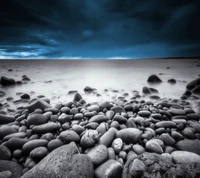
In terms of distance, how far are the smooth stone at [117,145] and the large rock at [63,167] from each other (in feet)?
1.40

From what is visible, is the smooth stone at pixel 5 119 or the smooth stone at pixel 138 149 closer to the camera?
the smooth stone at pixel 138 149

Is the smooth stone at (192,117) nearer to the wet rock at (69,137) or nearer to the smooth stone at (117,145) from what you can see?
the smooth stone at (117,145)

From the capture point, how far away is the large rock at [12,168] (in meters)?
1.31

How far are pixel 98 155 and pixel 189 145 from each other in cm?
123

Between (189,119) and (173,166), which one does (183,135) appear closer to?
(189,119)

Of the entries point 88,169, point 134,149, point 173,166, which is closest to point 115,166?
point 88,169

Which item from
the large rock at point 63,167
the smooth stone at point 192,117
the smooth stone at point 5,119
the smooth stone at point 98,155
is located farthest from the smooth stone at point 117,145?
the smooth stone at point 5,119

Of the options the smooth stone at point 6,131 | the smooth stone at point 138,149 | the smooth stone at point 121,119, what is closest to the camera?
the smooth stone at point 138,149

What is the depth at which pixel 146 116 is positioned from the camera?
2.47 metres

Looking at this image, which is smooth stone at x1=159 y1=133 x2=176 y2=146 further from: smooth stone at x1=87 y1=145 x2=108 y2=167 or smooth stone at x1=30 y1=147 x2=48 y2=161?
smooth stone at x1=30 y1=147 x2=48 y2=161

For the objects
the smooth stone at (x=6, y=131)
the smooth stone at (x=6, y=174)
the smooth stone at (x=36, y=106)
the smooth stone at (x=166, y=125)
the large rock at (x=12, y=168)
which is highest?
the smooth stone at (x=36, y=106)

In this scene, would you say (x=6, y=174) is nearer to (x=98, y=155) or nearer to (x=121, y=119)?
(x=98, y=155)

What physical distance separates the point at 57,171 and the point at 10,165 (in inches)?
26.0

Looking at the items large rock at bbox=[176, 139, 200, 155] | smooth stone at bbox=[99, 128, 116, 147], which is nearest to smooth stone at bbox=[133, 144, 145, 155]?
smooth stone at bbox=[99, 128, 116, 147]
